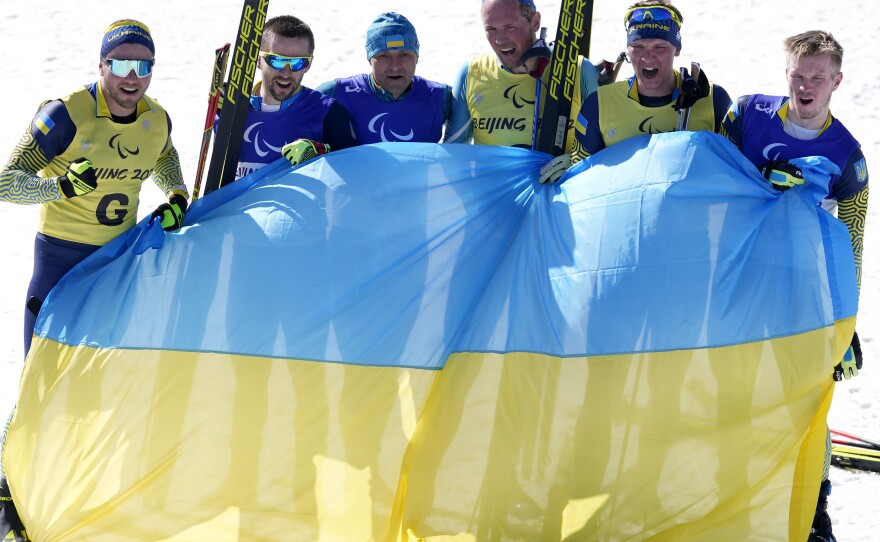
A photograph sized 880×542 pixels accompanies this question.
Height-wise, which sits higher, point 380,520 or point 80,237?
point 80,237

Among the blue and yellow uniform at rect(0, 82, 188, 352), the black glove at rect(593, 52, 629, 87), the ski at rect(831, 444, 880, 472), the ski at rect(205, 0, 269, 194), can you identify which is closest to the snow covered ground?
the ski at rect(831, 444, 880, 472)

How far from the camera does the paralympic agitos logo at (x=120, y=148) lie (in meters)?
4.44

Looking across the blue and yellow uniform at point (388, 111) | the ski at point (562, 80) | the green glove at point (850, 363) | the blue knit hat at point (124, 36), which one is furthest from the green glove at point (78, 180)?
the green glove at point (850, 363)

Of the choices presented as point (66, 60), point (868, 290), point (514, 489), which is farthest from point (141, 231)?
point (66, 60)

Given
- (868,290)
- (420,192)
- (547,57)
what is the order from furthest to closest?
(868,290)
(547,57)
(420,192)

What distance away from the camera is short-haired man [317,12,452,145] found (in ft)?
15.8

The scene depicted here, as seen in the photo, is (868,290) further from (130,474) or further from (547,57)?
(130,474)

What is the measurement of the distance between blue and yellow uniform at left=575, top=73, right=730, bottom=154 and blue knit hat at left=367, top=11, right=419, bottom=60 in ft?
2.96

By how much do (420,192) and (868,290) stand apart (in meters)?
4.28

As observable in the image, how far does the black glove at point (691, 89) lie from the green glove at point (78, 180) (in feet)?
7.91

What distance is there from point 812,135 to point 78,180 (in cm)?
292

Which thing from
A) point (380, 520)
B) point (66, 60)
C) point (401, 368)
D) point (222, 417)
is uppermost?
point (66, 60)

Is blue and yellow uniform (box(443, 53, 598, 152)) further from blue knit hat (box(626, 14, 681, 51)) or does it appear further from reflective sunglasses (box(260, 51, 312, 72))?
reflective sunglasses (box(260, 51, 312, 72))

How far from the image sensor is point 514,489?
4039mm
